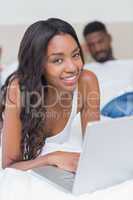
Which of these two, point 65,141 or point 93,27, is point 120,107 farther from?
point 93,27

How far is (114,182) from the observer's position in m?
0.95

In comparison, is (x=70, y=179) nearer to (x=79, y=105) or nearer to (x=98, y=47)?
(x=79, y=105)

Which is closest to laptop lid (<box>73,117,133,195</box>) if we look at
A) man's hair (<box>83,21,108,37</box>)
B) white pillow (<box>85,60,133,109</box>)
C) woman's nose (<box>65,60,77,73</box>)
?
woman's nose (<box>65,60,77,73</box>)

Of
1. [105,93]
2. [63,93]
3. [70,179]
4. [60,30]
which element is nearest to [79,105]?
[63,93]

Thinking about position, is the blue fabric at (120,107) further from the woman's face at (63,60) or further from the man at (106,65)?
the woman's face at (63,60)

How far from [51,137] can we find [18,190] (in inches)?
21.3

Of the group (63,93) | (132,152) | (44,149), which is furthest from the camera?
(63,93)

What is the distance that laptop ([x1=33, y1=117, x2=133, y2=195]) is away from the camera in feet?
2.68

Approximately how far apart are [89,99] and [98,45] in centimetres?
118

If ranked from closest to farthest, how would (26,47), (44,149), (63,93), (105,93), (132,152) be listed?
(132,152) → (26,47) → (44,149) → (63,93) → (105,93)

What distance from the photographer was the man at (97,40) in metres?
2.61

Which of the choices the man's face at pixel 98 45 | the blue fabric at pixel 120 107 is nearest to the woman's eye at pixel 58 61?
the blue fabric at pixel 120 107

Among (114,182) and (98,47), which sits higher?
(98,47)

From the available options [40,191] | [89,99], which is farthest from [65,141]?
[40,191]
